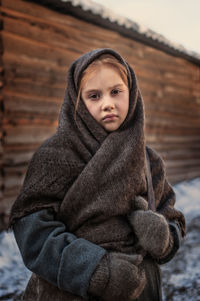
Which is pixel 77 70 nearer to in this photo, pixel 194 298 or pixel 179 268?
pixel 194 298

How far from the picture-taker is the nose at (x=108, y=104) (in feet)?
3.62

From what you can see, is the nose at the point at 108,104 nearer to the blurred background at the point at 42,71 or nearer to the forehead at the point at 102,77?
the forehead at the point at 102,77

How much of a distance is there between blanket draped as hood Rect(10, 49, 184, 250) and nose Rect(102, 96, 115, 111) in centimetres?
9

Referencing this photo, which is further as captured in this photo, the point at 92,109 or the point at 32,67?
the point at 32,67

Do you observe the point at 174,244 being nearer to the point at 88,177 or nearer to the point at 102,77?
the point at 88,177

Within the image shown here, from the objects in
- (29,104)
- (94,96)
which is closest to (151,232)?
(94,96)

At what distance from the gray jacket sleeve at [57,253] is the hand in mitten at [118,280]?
0.03 meters

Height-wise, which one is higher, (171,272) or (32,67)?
(32,67)

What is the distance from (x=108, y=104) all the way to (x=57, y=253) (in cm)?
64

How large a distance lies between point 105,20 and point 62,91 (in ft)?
5.02

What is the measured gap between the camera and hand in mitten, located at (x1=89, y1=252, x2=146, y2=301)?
3.04 ft

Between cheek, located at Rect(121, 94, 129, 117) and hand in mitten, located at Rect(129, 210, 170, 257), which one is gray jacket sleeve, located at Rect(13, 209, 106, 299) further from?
cheek, located at Rect(121, 94, 129, 117)

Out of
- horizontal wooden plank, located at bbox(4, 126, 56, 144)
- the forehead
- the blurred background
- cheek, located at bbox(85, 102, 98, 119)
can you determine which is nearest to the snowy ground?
the blurred background

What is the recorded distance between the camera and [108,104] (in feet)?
3.61
